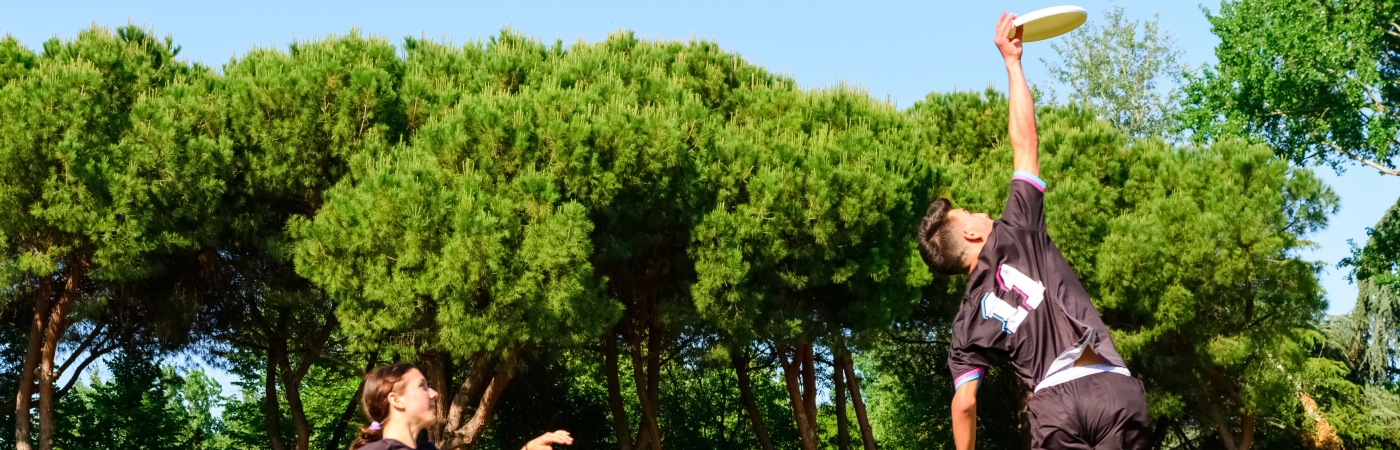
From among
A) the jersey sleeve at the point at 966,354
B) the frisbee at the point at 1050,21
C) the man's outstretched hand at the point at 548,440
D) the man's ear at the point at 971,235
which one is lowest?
the jersey sleeve at the point at 966,354

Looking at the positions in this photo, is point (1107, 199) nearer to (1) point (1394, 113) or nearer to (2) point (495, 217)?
(1) point (1394, 113)

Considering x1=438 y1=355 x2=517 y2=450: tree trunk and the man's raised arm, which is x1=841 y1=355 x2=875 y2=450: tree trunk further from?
the man's raised arm

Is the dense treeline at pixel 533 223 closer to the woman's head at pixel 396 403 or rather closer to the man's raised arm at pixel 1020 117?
the woman's head at pixel 396 403

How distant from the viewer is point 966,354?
448 cm

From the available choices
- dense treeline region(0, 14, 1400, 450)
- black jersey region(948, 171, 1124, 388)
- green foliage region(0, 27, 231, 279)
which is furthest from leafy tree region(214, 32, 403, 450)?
black jersey region(948, 171, 1124, 388)

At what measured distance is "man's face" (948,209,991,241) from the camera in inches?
180

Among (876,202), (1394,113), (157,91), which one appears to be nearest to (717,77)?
(876,202)

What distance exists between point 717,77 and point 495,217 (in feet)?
24.2

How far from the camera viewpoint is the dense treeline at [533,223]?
1622cm

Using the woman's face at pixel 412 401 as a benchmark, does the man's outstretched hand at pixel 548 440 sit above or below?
below

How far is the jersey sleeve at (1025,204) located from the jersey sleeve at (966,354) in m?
0.37

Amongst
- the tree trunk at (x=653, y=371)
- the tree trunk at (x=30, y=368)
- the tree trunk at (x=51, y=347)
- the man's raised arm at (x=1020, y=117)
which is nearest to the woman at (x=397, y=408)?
the man's raised arm at (x=1020, y=117)

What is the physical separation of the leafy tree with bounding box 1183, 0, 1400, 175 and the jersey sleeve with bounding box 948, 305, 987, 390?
21.8 metres

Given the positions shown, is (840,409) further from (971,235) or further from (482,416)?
(971,235)
